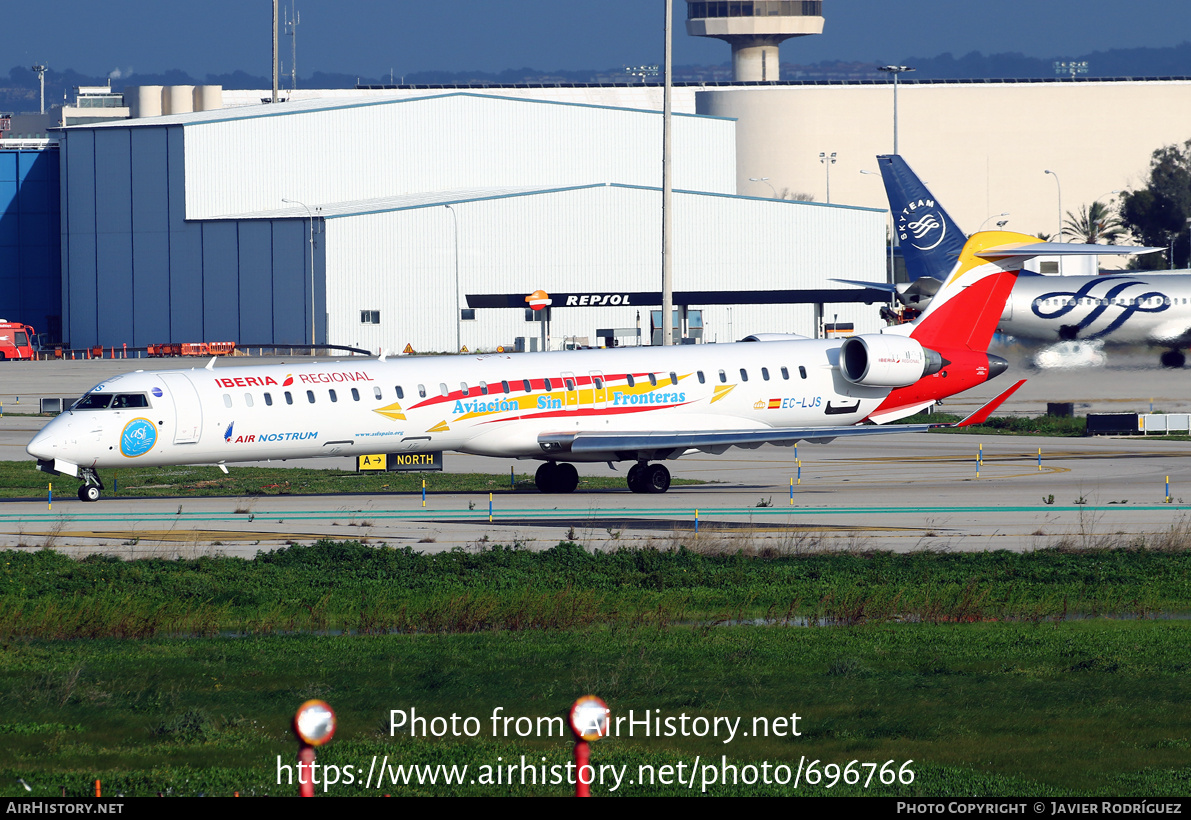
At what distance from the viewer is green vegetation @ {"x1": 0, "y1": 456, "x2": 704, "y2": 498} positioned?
126 ft

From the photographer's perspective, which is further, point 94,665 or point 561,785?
point 94,665

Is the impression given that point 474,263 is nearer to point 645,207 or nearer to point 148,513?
point 645,207

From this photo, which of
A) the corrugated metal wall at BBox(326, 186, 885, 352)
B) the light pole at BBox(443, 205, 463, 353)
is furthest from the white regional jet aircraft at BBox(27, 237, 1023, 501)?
the corrugated metal wall at BBox(326, 186, 885, 352)

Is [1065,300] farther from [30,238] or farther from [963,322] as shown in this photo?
[30,238]

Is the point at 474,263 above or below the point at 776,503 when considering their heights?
above

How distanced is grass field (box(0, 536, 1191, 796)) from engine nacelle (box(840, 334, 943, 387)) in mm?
11118

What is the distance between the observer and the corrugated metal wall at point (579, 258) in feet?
338

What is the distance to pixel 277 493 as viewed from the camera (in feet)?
125

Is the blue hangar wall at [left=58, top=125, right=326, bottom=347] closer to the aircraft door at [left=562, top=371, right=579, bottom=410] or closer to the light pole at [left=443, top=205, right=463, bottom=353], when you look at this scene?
the light pole at [left=443, top=205, right=463, bottom=353]

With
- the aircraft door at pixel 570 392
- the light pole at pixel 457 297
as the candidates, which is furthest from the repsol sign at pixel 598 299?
the aircraft door at pixel 570 392

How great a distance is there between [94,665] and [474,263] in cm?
9060

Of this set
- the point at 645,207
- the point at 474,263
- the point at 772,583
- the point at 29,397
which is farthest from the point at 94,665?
the point at 645,207

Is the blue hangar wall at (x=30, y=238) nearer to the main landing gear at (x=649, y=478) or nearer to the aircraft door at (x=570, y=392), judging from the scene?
the aircraft door at (x=570, y=392)
